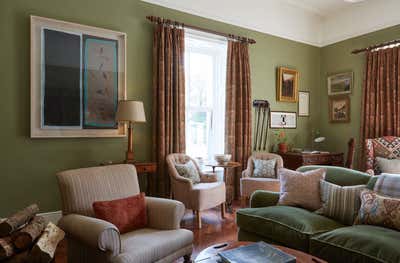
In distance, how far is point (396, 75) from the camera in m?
4.63

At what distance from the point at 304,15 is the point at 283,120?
217cm

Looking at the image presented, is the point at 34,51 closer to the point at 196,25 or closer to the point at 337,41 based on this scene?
the point at 196,25

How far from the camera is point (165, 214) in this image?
2277 millimetres

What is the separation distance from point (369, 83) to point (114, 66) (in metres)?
4.24

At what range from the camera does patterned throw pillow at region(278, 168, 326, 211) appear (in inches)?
104

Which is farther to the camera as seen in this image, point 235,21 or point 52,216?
point 235,21

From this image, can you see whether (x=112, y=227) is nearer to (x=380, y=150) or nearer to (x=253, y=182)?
(x=253, y=182)

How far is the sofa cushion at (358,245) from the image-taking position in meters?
1.79

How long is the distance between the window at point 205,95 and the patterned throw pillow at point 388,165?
2.40m

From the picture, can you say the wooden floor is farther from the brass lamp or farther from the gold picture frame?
the gold picture frame

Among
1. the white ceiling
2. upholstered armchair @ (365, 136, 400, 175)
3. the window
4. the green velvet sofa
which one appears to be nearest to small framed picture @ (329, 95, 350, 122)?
upholstered armchair @ (365, 136, 400, 175)

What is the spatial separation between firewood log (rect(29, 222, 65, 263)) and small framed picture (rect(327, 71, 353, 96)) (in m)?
5.39

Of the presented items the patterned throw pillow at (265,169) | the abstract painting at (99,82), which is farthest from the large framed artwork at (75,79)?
the patterned throw pillow at (265,169)

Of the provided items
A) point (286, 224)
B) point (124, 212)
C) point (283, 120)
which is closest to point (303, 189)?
point (286, 224)
